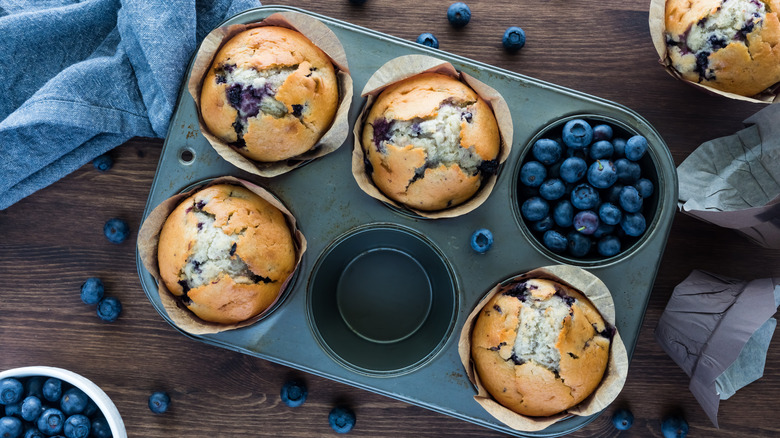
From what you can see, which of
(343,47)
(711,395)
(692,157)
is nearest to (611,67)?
(692,157)

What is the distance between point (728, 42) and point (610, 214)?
0.71 metres

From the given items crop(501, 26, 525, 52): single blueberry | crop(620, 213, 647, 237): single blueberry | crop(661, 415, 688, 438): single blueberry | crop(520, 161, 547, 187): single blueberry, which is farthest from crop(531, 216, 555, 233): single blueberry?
crop(661, 415, 688, 438): single blueberry

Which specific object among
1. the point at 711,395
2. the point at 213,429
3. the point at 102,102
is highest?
the point at 102,102

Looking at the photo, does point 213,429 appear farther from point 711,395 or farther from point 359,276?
point 711,395

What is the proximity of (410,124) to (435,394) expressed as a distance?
875 mm

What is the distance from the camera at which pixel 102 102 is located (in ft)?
6.28

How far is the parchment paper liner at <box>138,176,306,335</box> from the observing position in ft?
5.51

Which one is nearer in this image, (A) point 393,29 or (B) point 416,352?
(B) point 416,352

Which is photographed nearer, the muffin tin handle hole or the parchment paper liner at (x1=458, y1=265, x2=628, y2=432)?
the parchment paper liner at (x1=458, y1=265, x2=628, y2=432)

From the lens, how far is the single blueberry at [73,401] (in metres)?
1.92

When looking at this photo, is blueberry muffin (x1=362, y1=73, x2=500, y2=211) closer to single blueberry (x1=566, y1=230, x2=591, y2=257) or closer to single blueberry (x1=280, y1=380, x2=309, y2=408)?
single blueberry (x1=566, y1=230, x2=591, y2=257)

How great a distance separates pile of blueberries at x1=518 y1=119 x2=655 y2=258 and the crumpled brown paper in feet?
1.29

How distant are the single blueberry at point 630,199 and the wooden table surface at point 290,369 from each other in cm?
54

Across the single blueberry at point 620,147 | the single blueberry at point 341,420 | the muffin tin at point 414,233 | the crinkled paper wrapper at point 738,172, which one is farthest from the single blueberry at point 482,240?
the single blueberry at point 341,420
